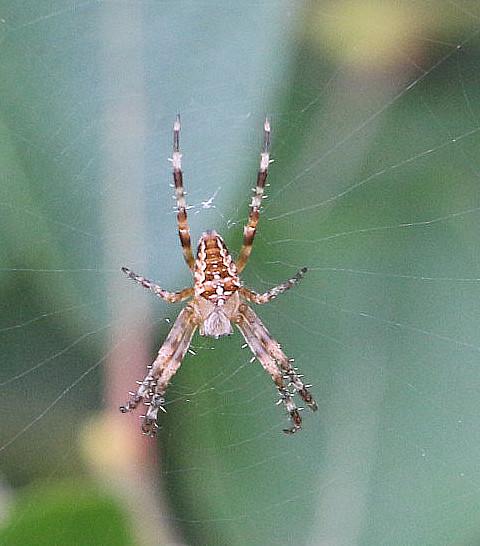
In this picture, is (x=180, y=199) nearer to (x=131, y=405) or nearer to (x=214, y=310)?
(x=131, y=405)

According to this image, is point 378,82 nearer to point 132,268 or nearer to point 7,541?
point 132,268

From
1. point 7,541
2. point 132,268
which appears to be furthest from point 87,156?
point 7,541

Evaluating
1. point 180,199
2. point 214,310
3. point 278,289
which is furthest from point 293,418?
point 214,310

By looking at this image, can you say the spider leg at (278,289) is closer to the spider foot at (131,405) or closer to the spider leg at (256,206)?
the spider leg at (256,206)

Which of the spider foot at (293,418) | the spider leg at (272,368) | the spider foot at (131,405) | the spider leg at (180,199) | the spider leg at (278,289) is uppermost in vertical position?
the spider leg at (180,199)

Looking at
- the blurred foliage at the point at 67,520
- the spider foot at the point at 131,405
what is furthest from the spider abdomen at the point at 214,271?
the blurred foliage at the point at 67,520

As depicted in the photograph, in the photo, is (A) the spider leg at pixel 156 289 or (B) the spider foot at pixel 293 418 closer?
(B) the spider foot at pixel 293 418
